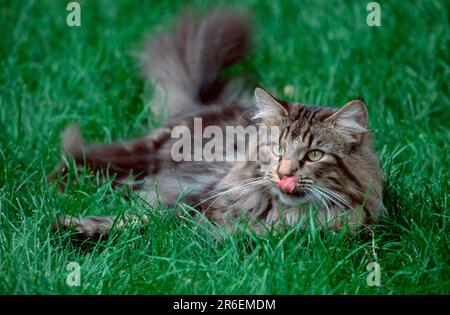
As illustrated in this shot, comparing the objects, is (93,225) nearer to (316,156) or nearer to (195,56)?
(316,156)

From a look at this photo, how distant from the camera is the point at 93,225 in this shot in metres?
3.21

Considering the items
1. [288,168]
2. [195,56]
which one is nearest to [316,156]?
[288,168]

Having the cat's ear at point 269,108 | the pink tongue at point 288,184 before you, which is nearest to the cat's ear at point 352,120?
the cat's ear at point 269,108

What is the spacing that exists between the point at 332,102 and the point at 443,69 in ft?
2.77

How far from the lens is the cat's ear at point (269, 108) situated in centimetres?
312

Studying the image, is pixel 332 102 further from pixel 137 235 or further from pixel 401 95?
pixel 137 235

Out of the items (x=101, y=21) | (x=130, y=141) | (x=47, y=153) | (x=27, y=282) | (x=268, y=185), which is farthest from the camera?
(x=101, y=21)

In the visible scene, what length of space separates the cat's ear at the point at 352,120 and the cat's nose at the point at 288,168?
0.28 m

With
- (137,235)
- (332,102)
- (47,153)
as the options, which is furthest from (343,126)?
(47,153)

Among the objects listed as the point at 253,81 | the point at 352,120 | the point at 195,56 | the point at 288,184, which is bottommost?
the point at 288,184

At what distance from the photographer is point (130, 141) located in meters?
4.07

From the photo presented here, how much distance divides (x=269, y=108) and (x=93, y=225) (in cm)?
98

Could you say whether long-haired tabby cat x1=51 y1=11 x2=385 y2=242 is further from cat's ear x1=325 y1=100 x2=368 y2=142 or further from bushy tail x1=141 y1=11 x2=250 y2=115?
bushy tail x1=141 y1=11 x2=250 y2=115

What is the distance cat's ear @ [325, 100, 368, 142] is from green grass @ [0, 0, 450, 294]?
0.46m
